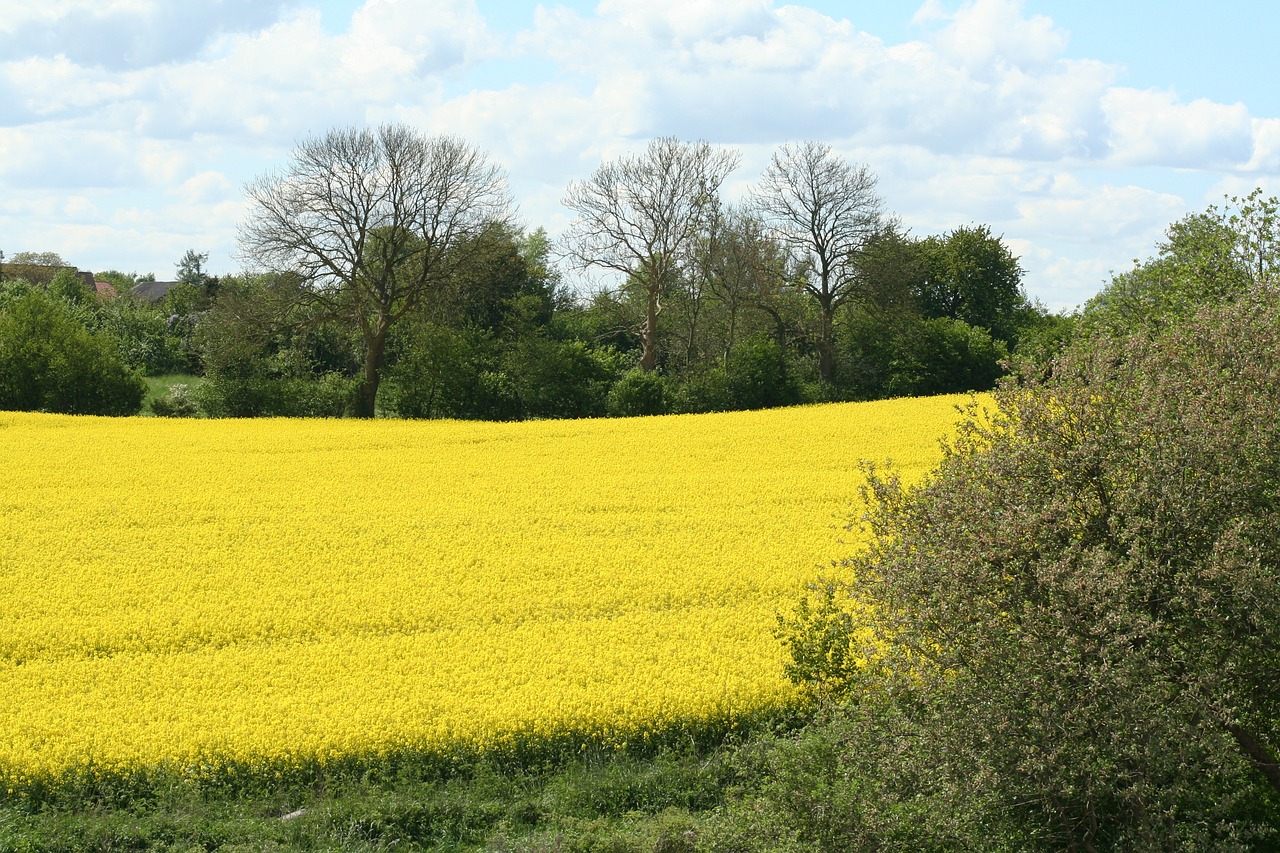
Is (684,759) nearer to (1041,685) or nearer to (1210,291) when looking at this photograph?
(1041,685)

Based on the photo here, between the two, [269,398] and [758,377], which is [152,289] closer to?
[269,398]

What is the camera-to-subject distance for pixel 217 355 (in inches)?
1647

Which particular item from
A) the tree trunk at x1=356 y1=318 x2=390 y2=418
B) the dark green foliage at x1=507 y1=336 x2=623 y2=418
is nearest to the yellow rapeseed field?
the dark green foliage at x1=507 y1=336 x2=623 y2=418

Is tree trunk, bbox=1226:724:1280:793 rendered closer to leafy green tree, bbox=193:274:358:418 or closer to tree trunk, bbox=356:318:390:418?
leafy green tree, bbox=193:274:358:418

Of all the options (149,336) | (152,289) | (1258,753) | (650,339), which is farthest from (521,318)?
(152,289)

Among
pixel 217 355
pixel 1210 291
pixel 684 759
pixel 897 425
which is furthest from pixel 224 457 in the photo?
pixel 1210 291

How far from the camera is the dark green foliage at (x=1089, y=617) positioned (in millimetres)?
8180

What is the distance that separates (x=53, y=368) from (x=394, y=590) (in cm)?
3110

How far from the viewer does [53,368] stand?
4247cm

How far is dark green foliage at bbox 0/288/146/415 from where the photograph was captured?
42.6 m

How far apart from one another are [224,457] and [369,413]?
45.4ft

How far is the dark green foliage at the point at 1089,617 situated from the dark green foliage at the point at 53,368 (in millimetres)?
39971

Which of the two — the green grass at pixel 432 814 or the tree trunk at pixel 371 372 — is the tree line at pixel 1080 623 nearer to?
the green grass at pixel 432 814

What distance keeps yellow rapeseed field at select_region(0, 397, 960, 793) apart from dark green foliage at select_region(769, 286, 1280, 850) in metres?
4.33
